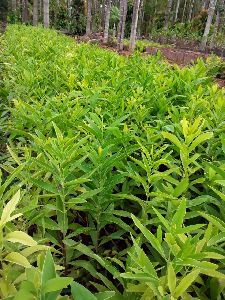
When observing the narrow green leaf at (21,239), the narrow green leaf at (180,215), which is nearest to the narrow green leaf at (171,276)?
the narrow green leaf at (180,215)

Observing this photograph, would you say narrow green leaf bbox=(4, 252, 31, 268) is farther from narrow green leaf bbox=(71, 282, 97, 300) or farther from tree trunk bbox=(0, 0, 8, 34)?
tree trunk bbox=(0, 0, 8, 34)

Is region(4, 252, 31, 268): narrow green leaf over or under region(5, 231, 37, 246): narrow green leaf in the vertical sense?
under

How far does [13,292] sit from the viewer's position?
59.1 inches

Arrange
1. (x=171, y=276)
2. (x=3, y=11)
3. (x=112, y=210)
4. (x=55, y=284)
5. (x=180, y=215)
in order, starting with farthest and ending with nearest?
(x=3, y=11) < (x=112, y=210) < (x=180, y=215) < (x=171, y=276) < (x=55, y=284)

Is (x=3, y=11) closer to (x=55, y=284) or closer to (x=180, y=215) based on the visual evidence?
(x=180, y=215)

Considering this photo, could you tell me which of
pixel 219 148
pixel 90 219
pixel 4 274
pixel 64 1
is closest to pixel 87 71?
pixel 219 148

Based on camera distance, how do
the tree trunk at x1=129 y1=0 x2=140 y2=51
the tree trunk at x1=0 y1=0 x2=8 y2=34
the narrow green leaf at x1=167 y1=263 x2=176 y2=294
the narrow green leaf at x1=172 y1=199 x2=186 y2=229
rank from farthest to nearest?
the tree trunk at x1=0 y1=0 x2=8 y2=34
the tree trunk at x1=129 y1=0 x2=140 y2=51
the narrow green leaf at x1=172 y1=199 x2=186 y2=229
the narrow green leaf at x1=167 y1=263 x2=176 y2=294

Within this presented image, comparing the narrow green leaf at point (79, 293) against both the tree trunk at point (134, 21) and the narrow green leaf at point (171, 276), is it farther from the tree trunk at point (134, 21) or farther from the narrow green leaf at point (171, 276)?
the tree trunk at point (134, 21)

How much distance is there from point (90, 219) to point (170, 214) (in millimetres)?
504

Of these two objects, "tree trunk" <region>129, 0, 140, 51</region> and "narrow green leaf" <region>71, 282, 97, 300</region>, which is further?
"tree trunk" <region>129, 0, 140, 51</region>

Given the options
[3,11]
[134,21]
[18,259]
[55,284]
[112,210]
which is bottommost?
[3,11]

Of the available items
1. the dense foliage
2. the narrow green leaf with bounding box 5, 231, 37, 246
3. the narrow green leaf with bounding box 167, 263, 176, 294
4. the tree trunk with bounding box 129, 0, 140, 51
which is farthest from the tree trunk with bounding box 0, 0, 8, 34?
the narrow green leaf with bounding box 167, 263, 176, 294

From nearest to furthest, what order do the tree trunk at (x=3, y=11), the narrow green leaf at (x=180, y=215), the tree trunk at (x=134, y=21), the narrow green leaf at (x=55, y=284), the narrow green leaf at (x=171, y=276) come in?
the narrow green leaf at (x=55, y=284)
the narrow green leaf at (x=171, y=276)
the narrow green leaf at (x=180, y=215)
the tree trunk at (x=134, y=21)
the tree trunk at (x=3, y=11)

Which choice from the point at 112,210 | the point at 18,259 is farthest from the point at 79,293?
the point at 112,210
